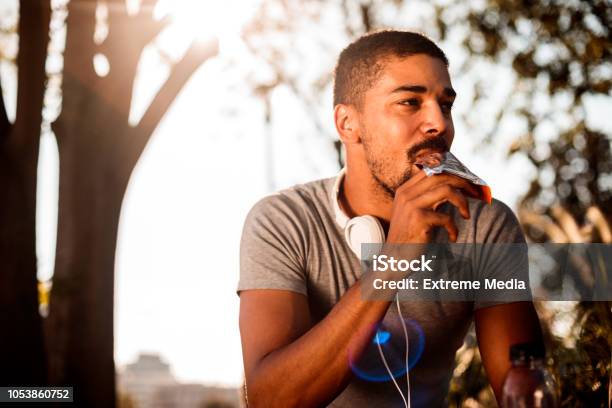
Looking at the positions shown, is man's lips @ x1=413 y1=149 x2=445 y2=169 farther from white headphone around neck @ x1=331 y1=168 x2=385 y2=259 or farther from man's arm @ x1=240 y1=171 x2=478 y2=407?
white headphone around neck @ x1=331 y1=168 x2=385 y2=259

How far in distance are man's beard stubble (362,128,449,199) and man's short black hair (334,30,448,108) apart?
0.62ft

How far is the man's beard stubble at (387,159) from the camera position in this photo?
2.31 metres

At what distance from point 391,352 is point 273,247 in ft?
1.61

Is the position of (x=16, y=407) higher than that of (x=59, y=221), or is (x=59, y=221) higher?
(x=59, y=221)

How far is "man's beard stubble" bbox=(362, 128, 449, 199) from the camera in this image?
2311 mm

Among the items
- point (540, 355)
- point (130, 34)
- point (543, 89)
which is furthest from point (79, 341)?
point (540, 355)

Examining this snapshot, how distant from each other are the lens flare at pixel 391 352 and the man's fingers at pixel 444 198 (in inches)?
21.9

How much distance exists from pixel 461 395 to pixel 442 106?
6.54ft

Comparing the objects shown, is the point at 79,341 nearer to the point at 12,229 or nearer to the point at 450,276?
the point at 12,229

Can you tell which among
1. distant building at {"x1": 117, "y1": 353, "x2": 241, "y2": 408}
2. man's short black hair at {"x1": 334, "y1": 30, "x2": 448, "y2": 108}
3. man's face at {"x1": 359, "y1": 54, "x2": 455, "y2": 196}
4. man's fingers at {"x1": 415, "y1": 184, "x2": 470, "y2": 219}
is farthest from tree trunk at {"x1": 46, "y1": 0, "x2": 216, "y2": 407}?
distant building at {"x1": 117, "y1": 353, "x2": 241, "y2": 408}

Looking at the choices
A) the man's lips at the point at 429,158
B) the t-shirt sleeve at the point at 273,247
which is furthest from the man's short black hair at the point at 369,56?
the t-shirt sleeve at the point at 273,247

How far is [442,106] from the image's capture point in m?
2.44

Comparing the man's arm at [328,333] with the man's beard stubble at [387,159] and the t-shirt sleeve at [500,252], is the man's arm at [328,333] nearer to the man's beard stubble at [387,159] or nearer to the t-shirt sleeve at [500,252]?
the man's beard stubble at [387,159]

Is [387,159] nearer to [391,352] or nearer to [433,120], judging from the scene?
[433,120]
